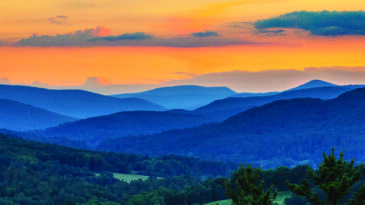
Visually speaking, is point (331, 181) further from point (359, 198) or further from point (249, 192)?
point (249, 192)

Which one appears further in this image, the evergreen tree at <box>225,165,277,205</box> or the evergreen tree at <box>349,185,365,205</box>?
the evergreen tree at <box>349,185,365,205</box>

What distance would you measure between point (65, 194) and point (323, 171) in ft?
465

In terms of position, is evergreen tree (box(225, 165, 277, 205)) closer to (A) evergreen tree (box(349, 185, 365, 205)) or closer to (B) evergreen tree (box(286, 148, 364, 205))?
(B) evergreen tree (box(286, 148, 364, 205))

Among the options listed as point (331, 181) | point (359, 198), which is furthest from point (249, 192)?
point (359, 198)

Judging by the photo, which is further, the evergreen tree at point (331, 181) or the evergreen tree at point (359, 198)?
the evergreen tree at point (359, 198)

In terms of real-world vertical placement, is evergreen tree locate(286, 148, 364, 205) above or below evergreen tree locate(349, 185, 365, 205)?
→ above

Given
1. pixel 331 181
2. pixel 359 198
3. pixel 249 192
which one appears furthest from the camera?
pixel 249 192

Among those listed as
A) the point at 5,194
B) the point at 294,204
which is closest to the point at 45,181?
the point at 5,194

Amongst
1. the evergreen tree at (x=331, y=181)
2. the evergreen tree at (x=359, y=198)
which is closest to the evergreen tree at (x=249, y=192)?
the evergreen tree at (x=331, y=181)

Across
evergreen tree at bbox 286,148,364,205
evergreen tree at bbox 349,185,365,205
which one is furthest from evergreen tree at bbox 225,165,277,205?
evergreen tree at bbox 349,185,365,205

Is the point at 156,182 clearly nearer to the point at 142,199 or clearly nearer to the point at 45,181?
the point at 45,181

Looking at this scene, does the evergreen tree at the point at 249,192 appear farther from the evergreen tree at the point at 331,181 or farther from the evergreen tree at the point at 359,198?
the evergreen tree at the point at 359,198

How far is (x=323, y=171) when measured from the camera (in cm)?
3572

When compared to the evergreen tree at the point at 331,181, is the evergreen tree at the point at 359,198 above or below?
below
